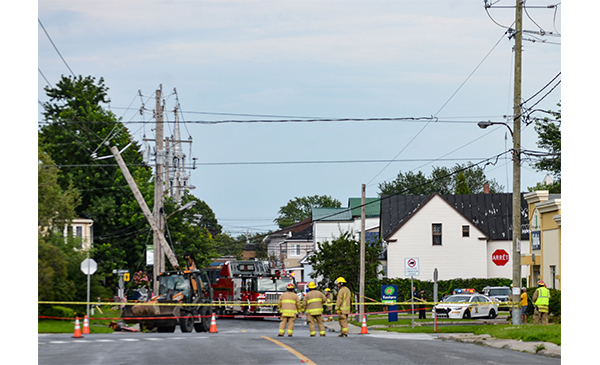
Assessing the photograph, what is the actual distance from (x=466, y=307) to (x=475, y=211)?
22558mm

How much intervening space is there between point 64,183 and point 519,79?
1542cm

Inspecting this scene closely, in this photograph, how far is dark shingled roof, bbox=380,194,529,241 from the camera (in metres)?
55.8

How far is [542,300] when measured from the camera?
84.7 ft

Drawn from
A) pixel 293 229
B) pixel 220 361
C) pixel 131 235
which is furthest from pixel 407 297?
pixel 293 229

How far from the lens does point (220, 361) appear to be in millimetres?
13773

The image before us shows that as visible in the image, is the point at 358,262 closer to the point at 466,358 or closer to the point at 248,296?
the point at 248,296

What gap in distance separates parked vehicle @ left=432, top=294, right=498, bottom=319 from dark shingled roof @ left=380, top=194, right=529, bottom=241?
694 inches

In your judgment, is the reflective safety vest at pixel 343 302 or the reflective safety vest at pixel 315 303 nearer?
the reflective safety vest at pixel 315 303

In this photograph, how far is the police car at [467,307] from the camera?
36.0 m

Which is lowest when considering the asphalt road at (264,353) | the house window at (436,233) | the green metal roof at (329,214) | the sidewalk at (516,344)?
the sidewalk at (516,344)

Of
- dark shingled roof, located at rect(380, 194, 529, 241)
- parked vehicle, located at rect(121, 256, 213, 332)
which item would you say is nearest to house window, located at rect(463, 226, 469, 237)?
dark shingled roof, located at rect(380, 194, 529, 241)

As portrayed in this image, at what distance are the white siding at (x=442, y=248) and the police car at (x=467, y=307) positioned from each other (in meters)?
17.1

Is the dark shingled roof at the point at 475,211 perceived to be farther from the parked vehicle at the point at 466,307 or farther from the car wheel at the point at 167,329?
the car wheel at the point at 167,329

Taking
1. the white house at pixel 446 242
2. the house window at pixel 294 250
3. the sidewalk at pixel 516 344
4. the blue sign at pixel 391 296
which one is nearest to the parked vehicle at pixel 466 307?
the blue sign at pixel 391 296
